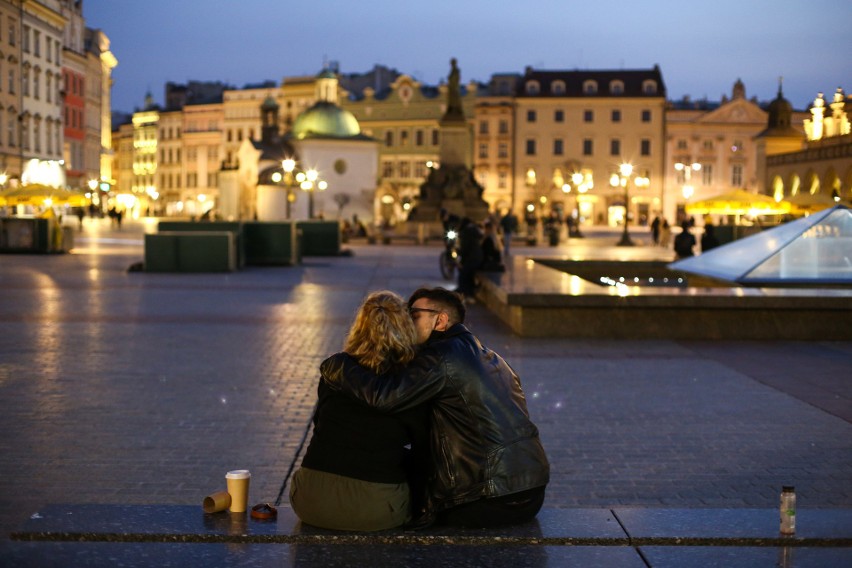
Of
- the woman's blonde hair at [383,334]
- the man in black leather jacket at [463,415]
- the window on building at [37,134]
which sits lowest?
the man in black leather jacket at [463,415]

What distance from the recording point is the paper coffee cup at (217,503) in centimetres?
589

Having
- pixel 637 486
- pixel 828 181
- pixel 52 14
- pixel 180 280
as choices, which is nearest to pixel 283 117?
pixel 52 14

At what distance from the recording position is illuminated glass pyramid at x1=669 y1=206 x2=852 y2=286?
1948 centimetres

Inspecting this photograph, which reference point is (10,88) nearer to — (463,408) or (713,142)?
(713,142)

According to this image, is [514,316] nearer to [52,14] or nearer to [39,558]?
[39,558]

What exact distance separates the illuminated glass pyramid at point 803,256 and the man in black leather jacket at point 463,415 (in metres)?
14.6

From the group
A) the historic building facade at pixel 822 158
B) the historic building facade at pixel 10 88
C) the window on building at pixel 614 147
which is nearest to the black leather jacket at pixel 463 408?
the historic building facade at pixel 822 158

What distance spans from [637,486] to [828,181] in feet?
191

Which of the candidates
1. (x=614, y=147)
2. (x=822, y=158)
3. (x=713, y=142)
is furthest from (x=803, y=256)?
(x=713, y=142)

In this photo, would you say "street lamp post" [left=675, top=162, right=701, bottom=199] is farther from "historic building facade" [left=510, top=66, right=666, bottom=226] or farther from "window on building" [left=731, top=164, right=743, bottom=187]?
"window on building" [left=731, top=164, right=743, bottom=187]

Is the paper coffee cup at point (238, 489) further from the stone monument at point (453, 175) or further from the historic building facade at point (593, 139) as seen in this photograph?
the historic building facade at point (593, 139)

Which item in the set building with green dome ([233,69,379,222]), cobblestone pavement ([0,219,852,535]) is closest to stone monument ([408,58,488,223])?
building with green dome ([233,69,379,222])

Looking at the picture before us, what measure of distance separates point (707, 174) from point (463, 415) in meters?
101

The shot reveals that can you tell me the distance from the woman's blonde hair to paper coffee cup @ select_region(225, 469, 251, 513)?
37.8 inches
